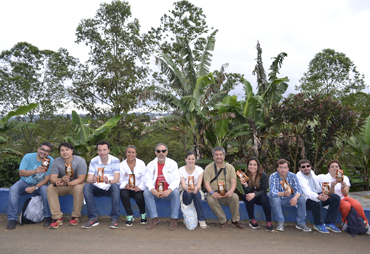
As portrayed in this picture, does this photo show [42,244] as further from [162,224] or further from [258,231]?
Result: [258,231]

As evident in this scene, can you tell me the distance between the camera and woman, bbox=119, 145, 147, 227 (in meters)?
4.73

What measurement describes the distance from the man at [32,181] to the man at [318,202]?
169 inches

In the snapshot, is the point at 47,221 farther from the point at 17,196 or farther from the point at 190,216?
the point at 190,216

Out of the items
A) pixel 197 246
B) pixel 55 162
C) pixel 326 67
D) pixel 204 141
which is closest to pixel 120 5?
pixel 204 141

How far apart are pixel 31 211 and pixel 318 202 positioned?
4.68m

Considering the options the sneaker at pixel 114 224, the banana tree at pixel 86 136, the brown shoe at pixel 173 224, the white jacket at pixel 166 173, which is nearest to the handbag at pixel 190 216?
the brown shoe at pixel 173 224

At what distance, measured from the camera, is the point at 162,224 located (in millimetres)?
4773

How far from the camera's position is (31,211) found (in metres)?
4.60

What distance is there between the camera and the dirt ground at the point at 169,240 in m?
3.79

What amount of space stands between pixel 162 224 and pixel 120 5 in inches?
397

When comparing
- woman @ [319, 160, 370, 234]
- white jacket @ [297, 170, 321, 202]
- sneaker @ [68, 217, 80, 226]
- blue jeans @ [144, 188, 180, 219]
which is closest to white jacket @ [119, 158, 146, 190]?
blue jeans @ [144, 188, 180, 219]

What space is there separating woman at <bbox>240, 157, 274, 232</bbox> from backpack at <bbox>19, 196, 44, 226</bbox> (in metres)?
3.44

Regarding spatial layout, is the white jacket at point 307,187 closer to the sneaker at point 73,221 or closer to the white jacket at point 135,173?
the white jacket at point 135,173

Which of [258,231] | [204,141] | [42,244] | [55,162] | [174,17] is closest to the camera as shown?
[42,244]
